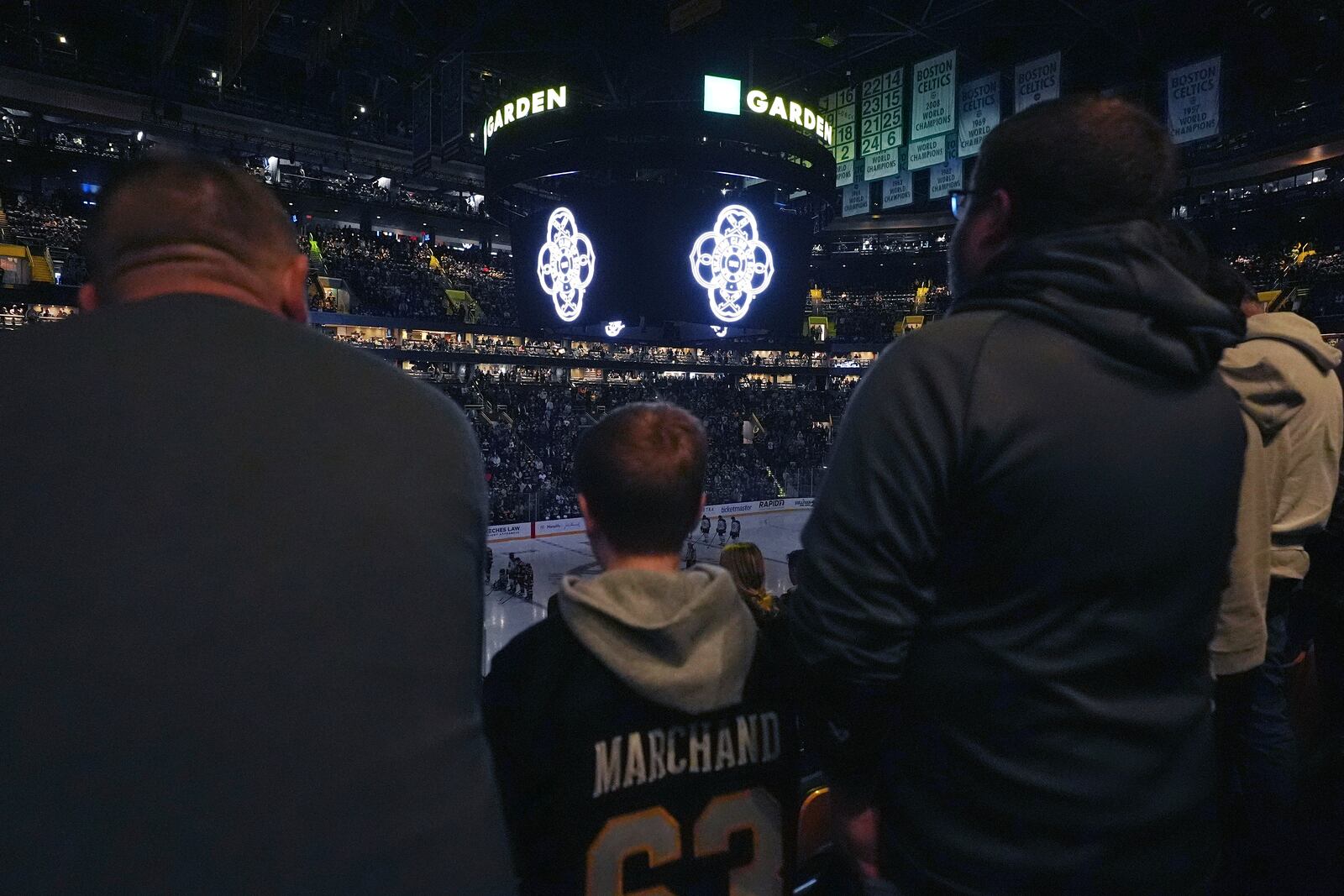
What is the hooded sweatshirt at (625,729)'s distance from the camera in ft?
4.12

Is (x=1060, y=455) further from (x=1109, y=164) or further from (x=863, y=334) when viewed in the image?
(x=863, y=334)

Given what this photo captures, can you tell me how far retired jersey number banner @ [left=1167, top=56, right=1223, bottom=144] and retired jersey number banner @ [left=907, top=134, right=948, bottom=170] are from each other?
2.87 metres

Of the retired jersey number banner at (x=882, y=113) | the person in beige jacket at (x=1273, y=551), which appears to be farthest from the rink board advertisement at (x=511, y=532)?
the person in beige jacket at (x=1273, y=551)

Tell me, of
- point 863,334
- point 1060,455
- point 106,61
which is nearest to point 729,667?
point 1060,455

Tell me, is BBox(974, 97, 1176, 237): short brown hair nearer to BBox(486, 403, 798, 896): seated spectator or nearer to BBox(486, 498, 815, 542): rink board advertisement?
BBox(486, 403, 798, 896): seated spectator

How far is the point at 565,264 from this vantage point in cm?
769

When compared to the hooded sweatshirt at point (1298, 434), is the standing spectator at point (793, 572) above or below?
below

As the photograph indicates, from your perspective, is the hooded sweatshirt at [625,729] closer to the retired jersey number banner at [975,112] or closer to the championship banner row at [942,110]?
the championship banner row at [942,110]

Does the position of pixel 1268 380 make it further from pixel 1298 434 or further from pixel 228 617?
pixel 228 617

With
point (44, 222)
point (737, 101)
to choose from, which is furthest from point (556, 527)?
point (44, 222)

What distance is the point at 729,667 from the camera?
1303mm

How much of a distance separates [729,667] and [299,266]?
1010 millimetres

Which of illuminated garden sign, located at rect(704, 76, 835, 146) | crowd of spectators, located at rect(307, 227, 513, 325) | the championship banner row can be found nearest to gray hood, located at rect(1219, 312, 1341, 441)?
illuminated garden sign, located at rect(704, 76, 835, 146)

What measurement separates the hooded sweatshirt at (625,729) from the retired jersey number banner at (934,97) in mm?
10461
